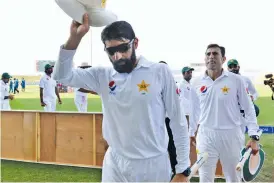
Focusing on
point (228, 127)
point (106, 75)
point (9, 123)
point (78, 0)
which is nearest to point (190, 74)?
point (9, 123)

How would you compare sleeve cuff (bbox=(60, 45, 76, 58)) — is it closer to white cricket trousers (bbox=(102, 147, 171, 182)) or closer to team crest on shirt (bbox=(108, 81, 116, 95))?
team crest on shirt (bbox=(108, 81, 116, 95))

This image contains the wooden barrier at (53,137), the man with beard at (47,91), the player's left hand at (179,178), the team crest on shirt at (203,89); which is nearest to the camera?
the player's left hand at (179,178)

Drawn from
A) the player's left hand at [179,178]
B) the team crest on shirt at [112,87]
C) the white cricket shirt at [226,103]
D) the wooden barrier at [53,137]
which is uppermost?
the team crest on shirt at [112,87]

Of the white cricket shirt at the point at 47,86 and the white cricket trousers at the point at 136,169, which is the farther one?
the white cricket shirt at the point at 47,86

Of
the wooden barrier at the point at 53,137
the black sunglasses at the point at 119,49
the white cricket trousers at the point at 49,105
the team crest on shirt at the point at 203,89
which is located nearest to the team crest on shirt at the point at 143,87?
the black sunglasses at the point at 119,49

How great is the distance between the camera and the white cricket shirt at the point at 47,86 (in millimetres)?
10976

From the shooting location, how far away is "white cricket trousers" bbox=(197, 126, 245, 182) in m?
4.49

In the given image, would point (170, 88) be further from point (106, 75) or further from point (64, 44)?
point (64, 44)

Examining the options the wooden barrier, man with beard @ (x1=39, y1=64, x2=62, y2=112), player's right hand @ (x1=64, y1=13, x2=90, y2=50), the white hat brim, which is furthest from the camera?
man with beard @ (x1=39, y1=64, x2=62, y2=112)

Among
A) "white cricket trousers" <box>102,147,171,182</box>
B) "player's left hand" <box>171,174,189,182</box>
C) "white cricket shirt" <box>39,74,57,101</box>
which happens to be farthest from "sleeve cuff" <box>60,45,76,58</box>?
"white cricket shirt" <box>39,74,57,101</box>

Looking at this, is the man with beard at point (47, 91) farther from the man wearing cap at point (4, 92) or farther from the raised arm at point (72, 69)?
the raised arm at point (72, 69)

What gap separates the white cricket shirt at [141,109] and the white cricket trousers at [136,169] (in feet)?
0.13

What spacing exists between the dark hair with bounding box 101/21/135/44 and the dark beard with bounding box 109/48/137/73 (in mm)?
112

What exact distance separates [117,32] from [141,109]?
0.48 metres
